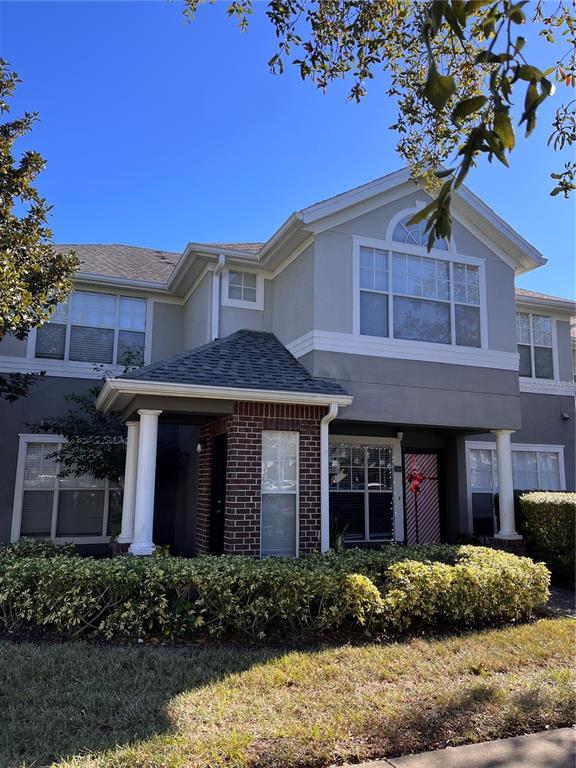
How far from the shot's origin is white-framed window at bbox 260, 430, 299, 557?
8.76m

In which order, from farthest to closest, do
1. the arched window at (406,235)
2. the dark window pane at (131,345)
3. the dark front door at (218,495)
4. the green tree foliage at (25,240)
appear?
the dark window pane at (131,345)
the arched window at (406,235)
the dark front door at (218,495)
the green tree foliage at (25,240)

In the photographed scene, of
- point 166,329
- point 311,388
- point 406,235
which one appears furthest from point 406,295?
point 166,329

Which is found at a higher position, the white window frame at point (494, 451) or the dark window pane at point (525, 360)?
the dark window pane at point (525, 360)

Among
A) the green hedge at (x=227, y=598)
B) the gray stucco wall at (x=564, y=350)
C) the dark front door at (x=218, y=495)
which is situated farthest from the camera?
the gray stucco wall at (x=564, y=350)

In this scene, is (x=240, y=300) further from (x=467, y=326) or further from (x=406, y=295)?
(x=467, y=326)

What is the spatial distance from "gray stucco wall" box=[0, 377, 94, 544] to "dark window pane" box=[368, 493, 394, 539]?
6270mm

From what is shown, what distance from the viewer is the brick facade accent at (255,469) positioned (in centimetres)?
846

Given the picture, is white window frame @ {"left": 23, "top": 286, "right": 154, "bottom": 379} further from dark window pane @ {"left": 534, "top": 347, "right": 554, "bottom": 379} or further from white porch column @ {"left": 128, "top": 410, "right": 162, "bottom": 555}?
dark window pane @ {"left": 534, "top": 347, "right": 554, "bottom": 379}

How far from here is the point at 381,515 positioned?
38.1 feet

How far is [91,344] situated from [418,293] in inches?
266

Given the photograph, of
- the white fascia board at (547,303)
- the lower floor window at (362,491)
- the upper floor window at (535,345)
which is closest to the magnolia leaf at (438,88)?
the lower floor window at (362,491)

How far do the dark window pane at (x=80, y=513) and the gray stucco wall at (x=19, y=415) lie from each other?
0.94 metres

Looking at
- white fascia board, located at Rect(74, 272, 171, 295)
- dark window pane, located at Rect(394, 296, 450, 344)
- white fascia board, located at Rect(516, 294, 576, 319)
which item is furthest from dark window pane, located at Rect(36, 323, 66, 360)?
white fascia board, located at Rect(516, 294, 576, 319)

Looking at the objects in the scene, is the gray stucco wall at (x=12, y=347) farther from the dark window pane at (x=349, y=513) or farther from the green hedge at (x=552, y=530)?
the green hedge at (x=552, y=530)
